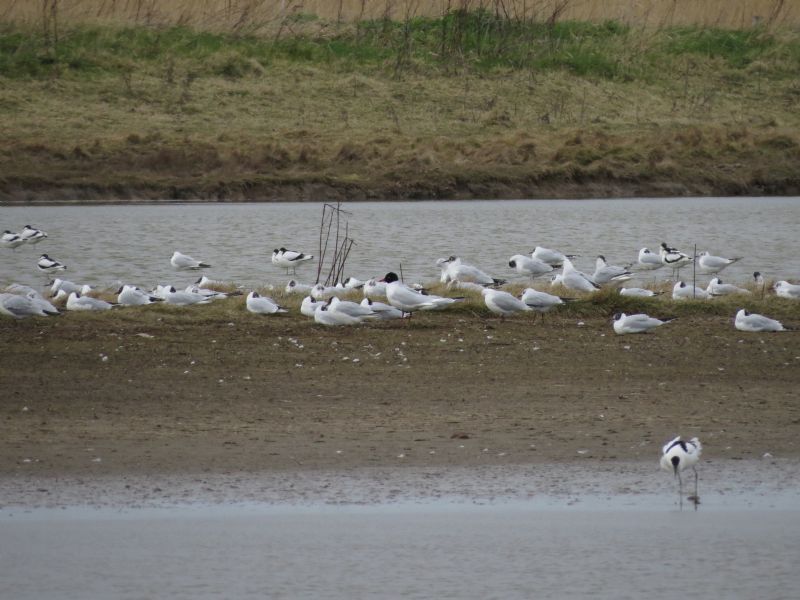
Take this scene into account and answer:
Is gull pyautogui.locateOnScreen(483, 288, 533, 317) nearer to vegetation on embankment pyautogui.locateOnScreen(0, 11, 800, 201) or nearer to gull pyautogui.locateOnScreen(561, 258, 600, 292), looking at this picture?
gull pyautogui.locateOnScreen(561, 258, 600, 292)

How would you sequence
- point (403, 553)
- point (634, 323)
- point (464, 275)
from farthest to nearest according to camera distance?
point (464, 275) → point (634, 323) → point (403, 553)

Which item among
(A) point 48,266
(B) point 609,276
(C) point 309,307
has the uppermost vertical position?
(C) point 309,307

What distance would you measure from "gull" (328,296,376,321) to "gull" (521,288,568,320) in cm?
146

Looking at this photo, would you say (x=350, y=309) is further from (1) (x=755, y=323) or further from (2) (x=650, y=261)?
(2) (x=650, y=261)

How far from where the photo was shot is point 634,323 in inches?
475

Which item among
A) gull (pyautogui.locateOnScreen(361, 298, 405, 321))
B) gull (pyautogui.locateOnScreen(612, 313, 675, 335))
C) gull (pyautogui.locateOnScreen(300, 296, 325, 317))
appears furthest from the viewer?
gull (pyautogui.locateOnScreen(300, 296, 325, 317))

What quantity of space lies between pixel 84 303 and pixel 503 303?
384 centimetres

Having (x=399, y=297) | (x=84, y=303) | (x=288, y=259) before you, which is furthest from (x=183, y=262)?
(x=399, y=297)

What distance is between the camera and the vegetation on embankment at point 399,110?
29.7 meters

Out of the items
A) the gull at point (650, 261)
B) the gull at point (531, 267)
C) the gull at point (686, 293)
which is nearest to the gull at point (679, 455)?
the gull at point (686, 293)

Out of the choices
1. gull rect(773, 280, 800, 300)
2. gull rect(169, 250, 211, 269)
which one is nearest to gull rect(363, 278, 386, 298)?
gull rect(773, 280, 800, 300)

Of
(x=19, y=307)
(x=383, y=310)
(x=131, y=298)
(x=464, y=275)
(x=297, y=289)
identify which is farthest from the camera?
(x=464, y=275)

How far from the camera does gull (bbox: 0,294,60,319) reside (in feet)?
39.9

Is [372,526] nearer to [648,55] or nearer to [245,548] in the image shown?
[245,548]
